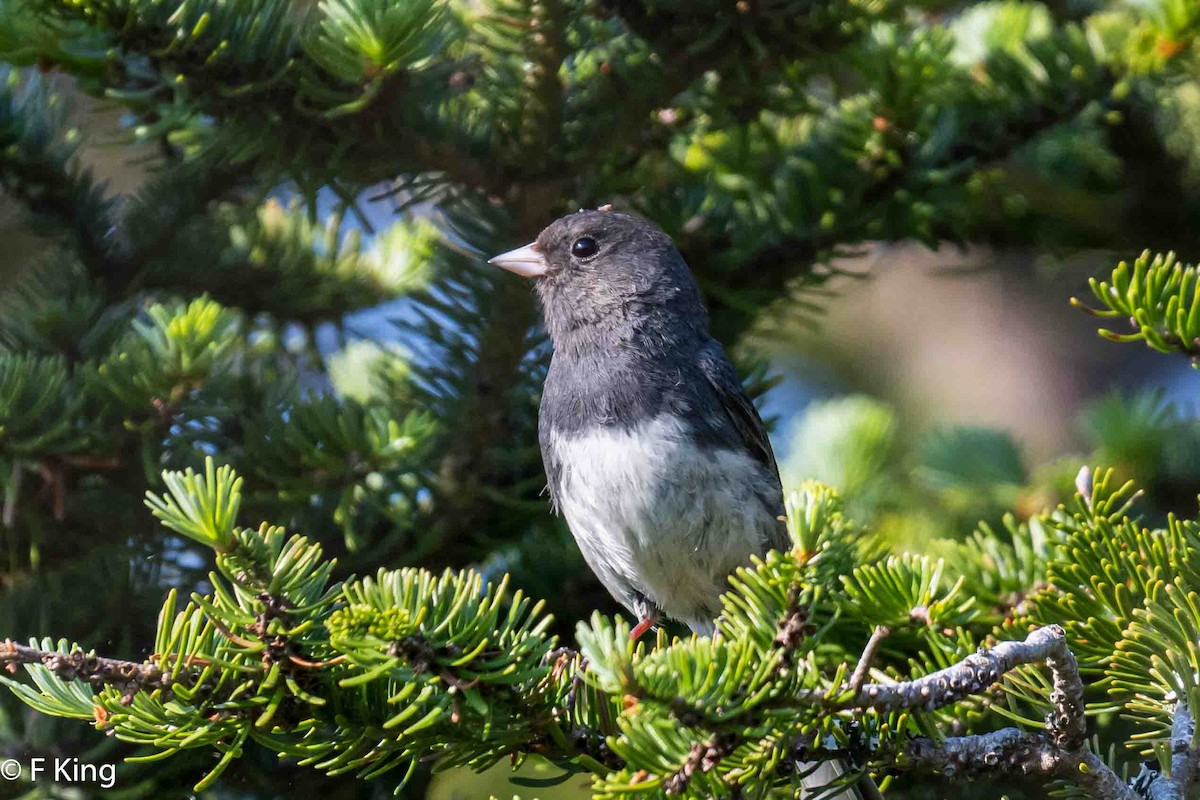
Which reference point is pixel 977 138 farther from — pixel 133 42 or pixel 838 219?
pixel 133 42

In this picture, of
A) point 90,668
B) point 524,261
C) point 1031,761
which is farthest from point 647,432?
point 90,668

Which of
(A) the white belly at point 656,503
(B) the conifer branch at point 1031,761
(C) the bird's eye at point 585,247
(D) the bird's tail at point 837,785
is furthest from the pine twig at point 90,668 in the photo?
(C) the bird's eye at point 585,247

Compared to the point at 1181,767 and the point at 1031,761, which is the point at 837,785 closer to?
the point at 1031,761

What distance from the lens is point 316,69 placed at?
1.70 m

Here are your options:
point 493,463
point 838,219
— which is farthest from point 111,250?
point 838,219

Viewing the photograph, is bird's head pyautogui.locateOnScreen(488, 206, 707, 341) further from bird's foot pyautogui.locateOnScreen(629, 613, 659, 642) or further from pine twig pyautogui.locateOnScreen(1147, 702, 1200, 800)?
pine twig pyautogui.locateOnScreen(1147, 702, 1200, 800)

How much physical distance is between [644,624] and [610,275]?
724 millimetres

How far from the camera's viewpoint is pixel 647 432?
2.07m

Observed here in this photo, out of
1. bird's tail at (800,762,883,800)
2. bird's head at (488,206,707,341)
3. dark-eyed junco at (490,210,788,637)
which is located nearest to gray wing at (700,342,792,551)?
dark-eyed junco at (490,210,788,637)

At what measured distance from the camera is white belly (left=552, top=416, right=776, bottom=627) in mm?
2027

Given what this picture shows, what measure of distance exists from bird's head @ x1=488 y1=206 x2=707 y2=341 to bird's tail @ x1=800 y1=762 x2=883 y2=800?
3.10 feet

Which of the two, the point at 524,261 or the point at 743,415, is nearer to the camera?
the point at 524,261

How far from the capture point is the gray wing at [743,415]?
2184mm

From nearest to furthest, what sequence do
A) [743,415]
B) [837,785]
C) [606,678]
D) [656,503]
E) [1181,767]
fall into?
[606,678], [1181,767], [837,785], [656,503], [743,415]
